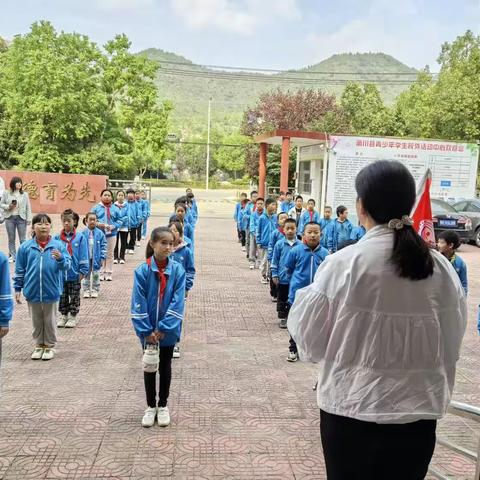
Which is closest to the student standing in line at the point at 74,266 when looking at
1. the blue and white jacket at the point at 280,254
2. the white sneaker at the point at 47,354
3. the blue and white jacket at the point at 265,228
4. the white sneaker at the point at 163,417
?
the white sneaker at the point at 47,354

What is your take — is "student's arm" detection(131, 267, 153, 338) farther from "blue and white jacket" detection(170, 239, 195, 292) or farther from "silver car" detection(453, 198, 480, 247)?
"silver car" detection(453, 198, 480, 247)

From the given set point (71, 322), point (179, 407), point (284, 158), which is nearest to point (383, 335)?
point (179, 407)

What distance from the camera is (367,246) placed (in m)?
1.76

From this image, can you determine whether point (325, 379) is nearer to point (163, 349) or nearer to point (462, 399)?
point (163, 349)

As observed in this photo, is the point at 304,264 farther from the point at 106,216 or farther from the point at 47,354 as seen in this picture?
the point at 106,216

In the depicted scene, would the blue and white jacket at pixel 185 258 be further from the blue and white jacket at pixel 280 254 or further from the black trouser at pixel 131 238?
the black trouser at pixel 131 238

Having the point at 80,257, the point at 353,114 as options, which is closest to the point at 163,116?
the point at 353,114

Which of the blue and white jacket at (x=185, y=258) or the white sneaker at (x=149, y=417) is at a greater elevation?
the blue and white jacket at (x=185, y=258)

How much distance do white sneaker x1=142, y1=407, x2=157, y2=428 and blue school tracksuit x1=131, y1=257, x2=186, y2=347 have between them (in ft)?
1.66

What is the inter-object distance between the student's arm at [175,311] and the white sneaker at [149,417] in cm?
64

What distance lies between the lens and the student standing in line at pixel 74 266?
21.4ft

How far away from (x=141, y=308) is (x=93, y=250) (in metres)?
4.10

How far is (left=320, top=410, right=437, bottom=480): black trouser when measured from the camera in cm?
179

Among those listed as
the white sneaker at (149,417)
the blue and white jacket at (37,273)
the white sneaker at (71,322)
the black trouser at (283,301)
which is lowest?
the white sneaker at (71,322)
